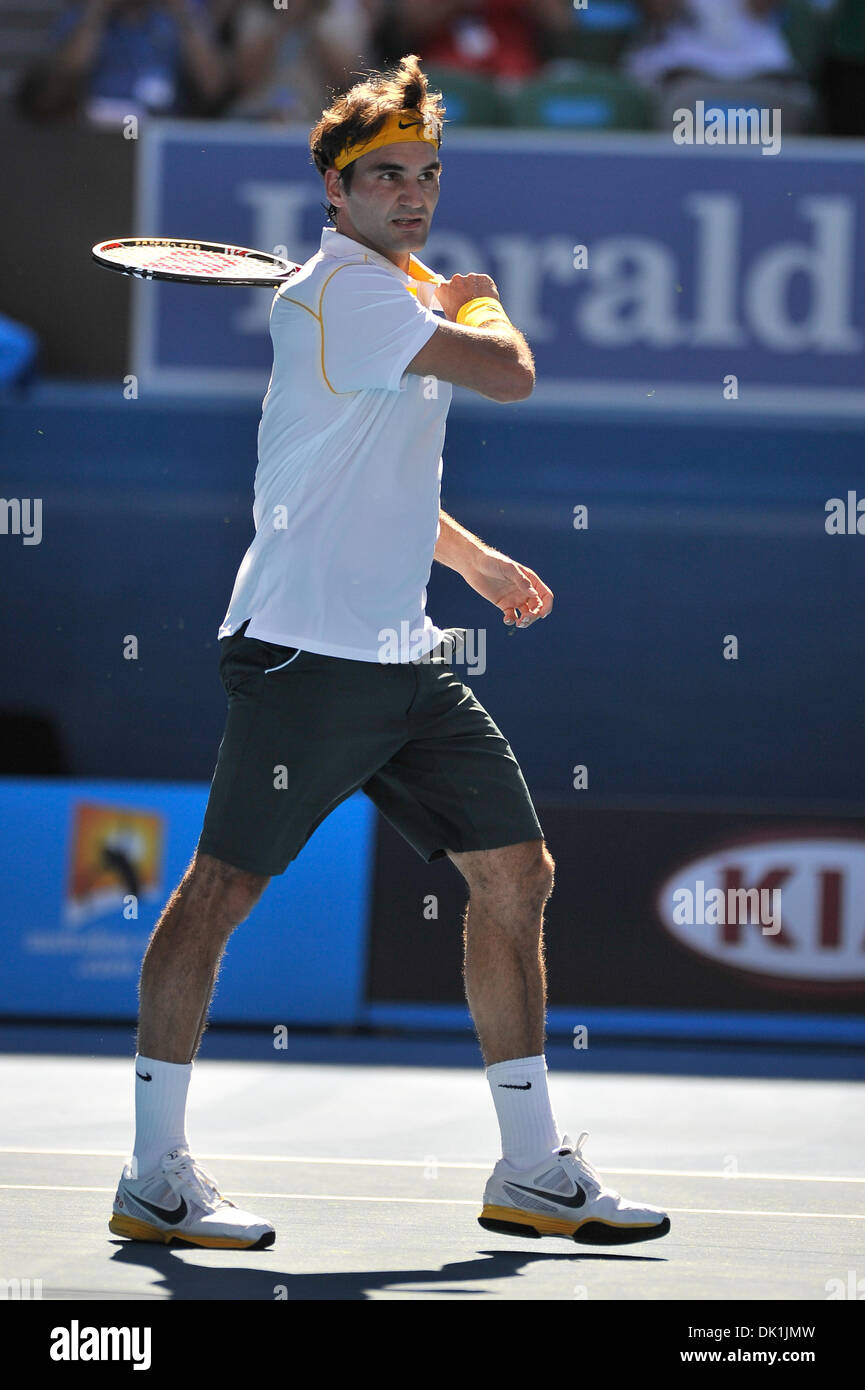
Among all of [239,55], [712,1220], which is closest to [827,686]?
[239,55]

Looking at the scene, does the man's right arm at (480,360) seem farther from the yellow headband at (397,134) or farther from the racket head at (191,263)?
the racket head at (191,263)

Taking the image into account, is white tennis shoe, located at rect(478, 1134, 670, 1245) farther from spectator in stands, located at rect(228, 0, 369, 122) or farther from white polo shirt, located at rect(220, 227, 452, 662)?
spectator in stands, located at rect(228, 0, 369, 122)

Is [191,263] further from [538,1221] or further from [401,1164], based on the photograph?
[401,1164]

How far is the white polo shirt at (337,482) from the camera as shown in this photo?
361 centimetres

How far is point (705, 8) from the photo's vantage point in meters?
10.6

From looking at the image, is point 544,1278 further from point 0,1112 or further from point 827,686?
point 827,686

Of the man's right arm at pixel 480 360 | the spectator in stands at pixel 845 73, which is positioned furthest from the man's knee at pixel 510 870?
the spectator in stands at pixel 845 73

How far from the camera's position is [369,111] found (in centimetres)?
366

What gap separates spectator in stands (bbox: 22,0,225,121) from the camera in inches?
400

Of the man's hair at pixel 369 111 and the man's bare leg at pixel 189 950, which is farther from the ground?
the man's hair at pixel 369 111

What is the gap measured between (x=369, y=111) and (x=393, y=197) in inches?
6.3

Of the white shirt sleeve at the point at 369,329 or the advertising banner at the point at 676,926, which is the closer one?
the white shirt sleeve at the point at 369,329
